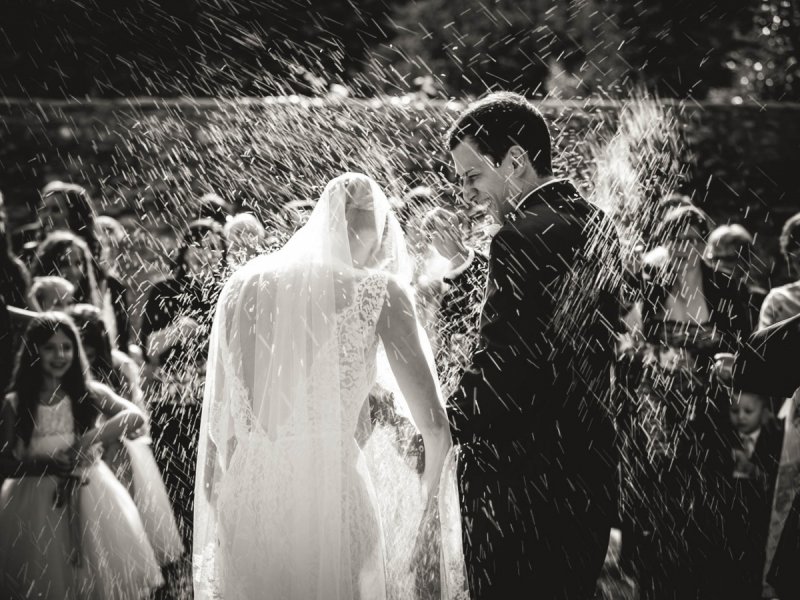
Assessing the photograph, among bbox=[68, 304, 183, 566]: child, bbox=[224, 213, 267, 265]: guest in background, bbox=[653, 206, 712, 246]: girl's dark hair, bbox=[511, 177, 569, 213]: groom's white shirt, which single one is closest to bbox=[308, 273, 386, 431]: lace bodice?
bbox=[511, 177, 569, 213]: groom's white shirt

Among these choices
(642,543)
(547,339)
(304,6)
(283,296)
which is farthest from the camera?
(304,6)

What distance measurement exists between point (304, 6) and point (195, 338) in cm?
1244

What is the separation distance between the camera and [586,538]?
292 centimetres

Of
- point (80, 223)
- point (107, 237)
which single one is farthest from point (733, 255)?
point (107, 237)

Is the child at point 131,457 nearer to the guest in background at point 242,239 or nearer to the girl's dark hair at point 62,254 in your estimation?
the girl's dark hair at point 62,254

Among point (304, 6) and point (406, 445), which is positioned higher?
point (304, 6)

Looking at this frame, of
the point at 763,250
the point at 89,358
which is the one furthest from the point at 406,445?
the point at 763,250

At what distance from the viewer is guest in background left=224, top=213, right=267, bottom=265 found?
5.23 m

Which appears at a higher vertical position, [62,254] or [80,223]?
[80,223]

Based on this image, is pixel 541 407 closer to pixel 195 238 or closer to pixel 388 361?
pixel 388 361

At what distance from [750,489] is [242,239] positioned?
143 inches

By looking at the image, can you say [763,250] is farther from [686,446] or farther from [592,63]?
[592,63]

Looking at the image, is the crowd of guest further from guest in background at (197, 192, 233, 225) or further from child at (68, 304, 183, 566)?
guest in background at (197, 192, 233, 225)

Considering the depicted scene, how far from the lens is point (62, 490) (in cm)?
448
